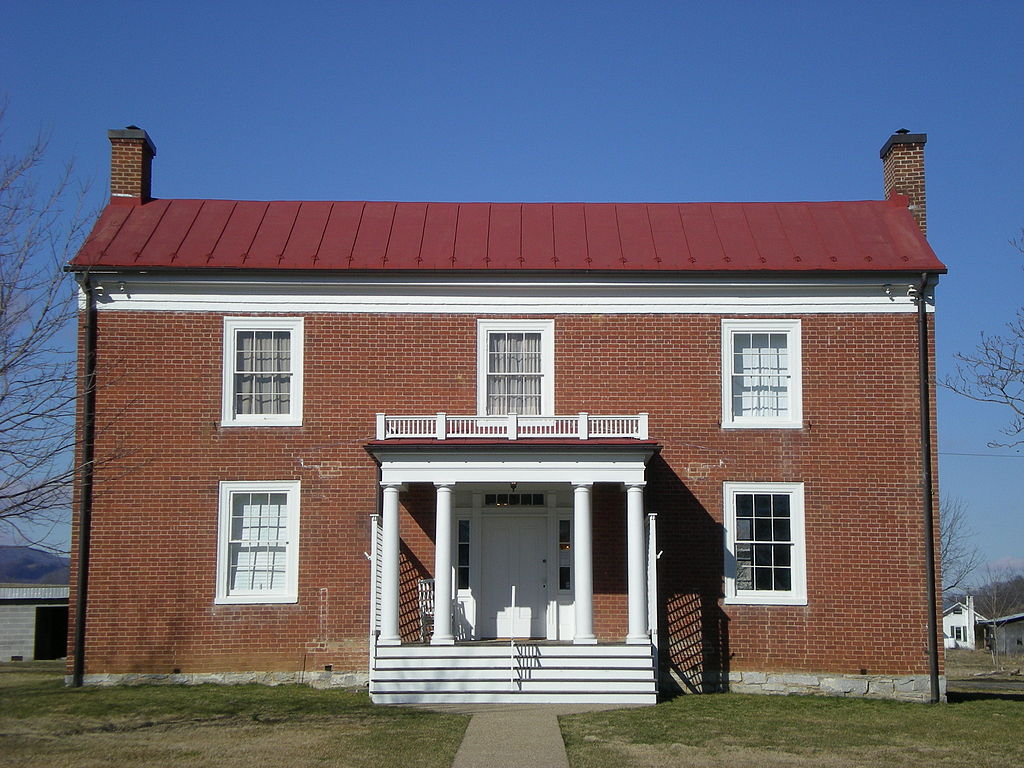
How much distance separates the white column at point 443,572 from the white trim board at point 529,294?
3.71 metres

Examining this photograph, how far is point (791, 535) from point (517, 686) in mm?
5620

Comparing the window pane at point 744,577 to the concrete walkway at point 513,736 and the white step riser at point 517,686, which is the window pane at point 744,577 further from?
the concrete walkway at point 513,736

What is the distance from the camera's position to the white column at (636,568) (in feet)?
62.8

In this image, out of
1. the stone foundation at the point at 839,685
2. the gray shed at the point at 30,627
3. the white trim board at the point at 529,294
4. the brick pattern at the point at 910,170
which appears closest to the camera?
the stone foundation at the point at 839,685

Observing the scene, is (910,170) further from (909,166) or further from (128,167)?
(128,167)

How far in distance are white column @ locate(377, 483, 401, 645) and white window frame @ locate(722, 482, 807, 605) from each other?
226 inches

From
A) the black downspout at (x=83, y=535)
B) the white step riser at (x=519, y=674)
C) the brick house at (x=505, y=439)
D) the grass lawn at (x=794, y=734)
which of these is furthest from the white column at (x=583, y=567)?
the black downspout at (x=83, y=535)

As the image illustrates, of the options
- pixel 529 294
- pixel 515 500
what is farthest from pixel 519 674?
pixel 529 294

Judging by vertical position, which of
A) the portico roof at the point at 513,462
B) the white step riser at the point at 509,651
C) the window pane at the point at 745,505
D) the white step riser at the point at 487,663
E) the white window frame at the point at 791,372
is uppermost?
the white window frame at the point at 791,372

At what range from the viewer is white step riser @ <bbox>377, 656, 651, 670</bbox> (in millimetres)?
18812

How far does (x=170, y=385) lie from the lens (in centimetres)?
2112

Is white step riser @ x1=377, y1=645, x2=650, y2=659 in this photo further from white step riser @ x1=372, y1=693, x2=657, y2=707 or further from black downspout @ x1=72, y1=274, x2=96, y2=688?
black downspout @ x1=72, y1=274, x2=96, y2=688

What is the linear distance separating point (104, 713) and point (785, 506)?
1156 cm

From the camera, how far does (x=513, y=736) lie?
50.9ft
